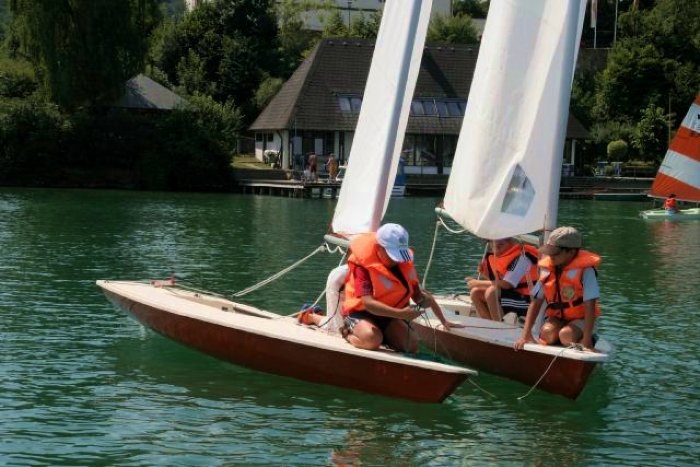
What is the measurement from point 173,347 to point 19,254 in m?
12.6

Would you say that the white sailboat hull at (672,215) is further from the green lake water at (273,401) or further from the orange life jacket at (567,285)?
the orange life jacket at (567,285)

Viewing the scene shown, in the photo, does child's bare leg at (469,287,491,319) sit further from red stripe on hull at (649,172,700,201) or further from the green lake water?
red stripe on hull at (649,172,700,201)

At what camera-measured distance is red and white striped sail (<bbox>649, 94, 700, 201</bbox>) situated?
159 ft

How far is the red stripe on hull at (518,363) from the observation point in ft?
40.7

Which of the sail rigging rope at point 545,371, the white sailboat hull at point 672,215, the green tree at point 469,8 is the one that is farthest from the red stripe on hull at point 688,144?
the green tree at point 469,8

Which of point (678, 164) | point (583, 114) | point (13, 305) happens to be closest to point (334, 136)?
point (583, 114)

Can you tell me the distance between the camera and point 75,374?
14031mm

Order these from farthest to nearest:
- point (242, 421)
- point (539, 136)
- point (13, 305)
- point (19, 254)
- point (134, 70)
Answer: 1. point (134, 70)
2. point (19, 254)
3. point (13, 305)
4. point (539, 136)
5. point (242, 421)

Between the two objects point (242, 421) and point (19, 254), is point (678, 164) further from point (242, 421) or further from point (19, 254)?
point (242, 421)

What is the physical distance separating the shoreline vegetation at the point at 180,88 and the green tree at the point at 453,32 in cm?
922

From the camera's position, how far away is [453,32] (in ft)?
298

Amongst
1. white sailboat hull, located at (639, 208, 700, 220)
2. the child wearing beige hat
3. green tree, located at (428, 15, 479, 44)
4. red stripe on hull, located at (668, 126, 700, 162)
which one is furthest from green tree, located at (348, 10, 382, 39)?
the child wearing beige hat

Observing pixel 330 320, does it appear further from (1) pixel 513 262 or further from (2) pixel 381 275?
(1) pixel 513 262

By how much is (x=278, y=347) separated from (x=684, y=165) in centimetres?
3901
